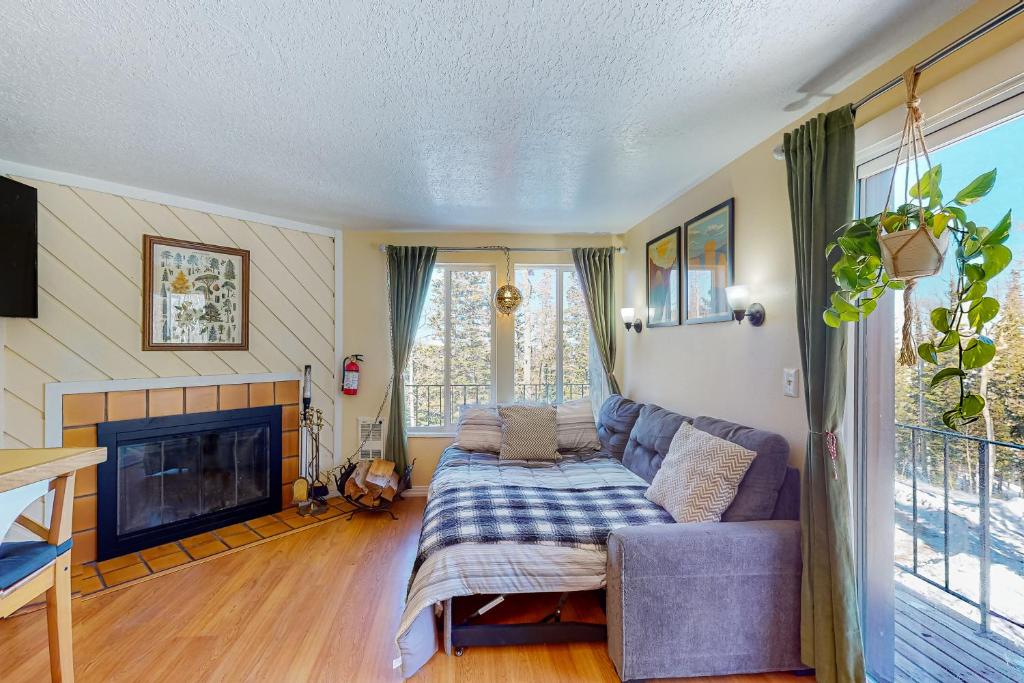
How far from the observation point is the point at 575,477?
2787 millimetres

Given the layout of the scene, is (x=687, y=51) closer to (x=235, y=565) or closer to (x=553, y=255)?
(x=553, y=255)

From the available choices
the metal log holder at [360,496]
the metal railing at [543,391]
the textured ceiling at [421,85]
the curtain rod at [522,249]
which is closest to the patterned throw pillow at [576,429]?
the metal railing at [543,391]

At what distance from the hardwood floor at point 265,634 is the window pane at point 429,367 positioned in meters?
1.42

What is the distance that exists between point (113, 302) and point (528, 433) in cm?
295

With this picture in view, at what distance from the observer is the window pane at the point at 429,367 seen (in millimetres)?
3996

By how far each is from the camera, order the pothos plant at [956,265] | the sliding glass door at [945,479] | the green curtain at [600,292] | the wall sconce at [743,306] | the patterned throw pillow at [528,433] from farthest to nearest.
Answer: the green curtain at [600,292] → the patterned throw pillow at [528,433] → the wall sconce at [743,306] → the sliding glass door at [945,479] → the pothos plant at [956,265]

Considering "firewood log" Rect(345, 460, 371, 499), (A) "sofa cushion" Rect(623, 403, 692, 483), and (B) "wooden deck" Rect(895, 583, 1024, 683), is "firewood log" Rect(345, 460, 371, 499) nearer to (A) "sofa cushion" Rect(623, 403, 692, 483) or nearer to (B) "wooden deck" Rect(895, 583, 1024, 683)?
(A) "sofa cushion" Rect(623, 403, 692, 483)

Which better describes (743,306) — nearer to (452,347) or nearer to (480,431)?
(480,431)

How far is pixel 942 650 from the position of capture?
159 centimetres

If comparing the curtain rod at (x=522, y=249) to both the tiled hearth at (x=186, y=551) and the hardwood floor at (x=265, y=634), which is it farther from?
the hardwood floor at (x=265, y=634)

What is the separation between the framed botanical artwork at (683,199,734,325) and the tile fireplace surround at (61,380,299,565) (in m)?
3.21

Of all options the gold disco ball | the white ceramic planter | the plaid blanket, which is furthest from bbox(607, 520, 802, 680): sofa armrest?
the gold disco ball

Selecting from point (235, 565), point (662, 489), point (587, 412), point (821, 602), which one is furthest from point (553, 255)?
point (235, 565)

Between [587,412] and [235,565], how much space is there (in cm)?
264
